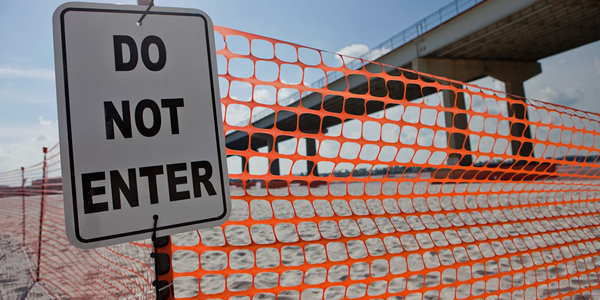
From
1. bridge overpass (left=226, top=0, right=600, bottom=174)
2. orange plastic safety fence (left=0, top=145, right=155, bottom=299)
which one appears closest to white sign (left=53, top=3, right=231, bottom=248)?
orange plastic safety fence (left=0, top=145, right=155, bottom=299)

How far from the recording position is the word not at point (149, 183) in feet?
3.79

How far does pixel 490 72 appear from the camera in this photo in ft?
74.8

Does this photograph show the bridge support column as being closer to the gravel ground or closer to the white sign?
the gravel ground

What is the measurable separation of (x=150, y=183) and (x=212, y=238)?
4907mm

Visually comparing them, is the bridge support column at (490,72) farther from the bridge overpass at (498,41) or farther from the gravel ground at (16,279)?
the gravel ground at (16,279)

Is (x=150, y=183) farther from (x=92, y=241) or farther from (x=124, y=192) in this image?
(x=92, y=241)

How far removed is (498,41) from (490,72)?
147 inches

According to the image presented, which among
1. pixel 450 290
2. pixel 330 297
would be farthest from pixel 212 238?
pixel 450 290

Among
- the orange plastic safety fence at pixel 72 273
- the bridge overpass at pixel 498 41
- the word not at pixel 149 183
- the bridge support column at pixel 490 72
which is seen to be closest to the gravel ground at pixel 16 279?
the orange plastic safety fence at pixel 72 273

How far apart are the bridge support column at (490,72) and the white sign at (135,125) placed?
2058cm

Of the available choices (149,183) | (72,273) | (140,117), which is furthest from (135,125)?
(72,273)

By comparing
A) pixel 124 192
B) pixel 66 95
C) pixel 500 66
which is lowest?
pixel 124 192

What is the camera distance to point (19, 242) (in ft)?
24.7

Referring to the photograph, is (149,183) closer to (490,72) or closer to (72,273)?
(72,273)
